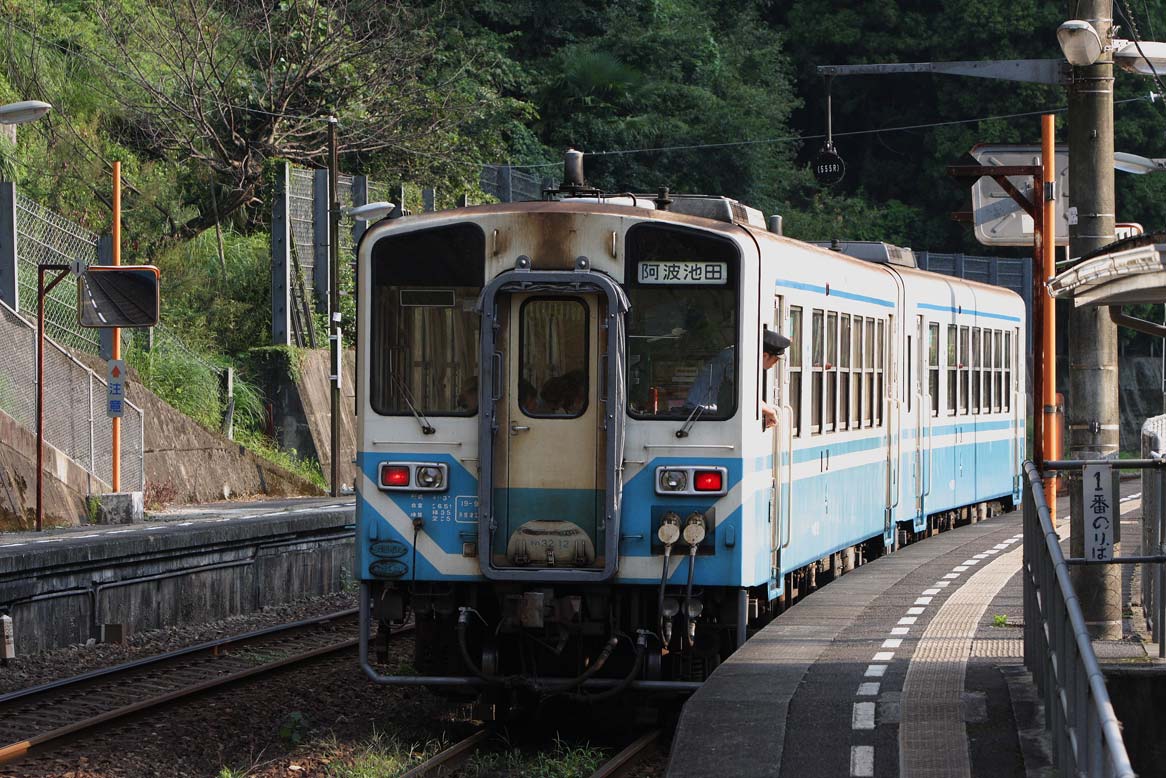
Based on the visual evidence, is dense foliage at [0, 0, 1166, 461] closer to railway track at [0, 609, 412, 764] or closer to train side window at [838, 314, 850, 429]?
train side window at [838, 314, 850, 429]

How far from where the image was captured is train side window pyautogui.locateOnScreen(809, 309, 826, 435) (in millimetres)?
13664

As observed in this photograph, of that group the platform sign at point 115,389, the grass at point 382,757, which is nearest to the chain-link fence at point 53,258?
the platform sign at point 115,389

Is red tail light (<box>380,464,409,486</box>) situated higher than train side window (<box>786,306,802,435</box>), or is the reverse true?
train side window (<box>786,306,802,435</box>)

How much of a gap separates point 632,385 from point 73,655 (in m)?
6.34

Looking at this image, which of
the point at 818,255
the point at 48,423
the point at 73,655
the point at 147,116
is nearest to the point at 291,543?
the point at 73,655

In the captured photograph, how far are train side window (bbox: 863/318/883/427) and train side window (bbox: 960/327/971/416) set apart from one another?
547cm

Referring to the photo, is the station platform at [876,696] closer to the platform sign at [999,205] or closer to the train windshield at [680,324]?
the train windshield at [680,324]

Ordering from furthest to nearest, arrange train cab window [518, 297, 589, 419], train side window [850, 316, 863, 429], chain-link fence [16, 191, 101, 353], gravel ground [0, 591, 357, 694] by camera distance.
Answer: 1. chain-link fence [16, 191, 101, 353]
2. train side window [850, 316, 863, 429]
3. gravel ground [0, 591, 357, 694]
4. train cab window [518, 297, 589, 419]

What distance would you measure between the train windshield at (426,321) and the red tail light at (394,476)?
352 millimetres

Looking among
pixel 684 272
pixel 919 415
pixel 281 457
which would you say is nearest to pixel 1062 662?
pixel 684 272

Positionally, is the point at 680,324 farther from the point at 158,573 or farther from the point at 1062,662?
the point at 158,573

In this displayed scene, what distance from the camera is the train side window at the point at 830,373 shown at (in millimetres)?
14289

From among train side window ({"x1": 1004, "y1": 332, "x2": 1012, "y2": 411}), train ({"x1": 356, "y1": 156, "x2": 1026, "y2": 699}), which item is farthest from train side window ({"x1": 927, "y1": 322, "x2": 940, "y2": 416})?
train ({"x1": 356, "y1": 156, "x2": 1026, "y2": 699})

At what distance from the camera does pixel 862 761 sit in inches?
327
